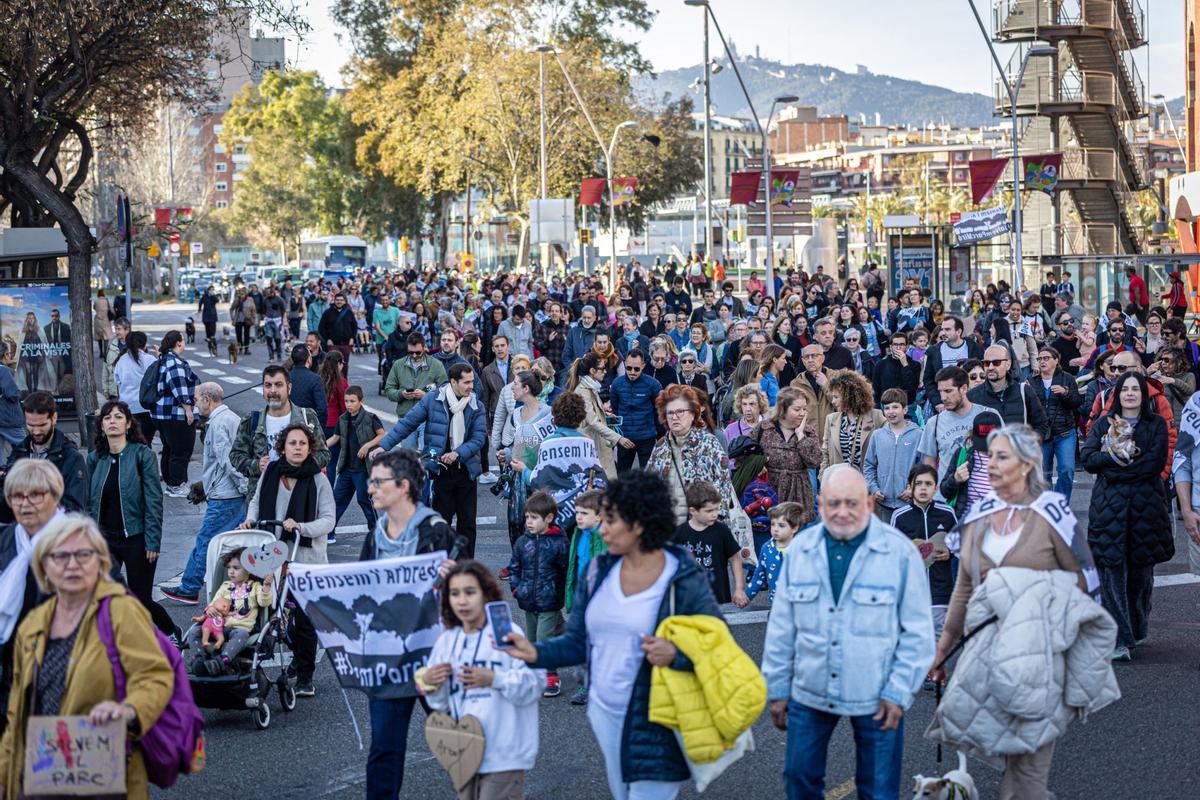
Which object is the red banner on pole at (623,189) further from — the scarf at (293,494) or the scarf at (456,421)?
the scarf at (293,494)

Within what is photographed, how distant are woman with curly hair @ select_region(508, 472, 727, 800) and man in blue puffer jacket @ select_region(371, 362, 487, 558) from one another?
246 inches

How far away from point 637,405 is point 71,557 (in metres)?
8.99

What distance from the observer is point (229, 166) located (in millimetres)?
177000

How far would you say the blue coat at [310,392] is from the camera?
14320mm

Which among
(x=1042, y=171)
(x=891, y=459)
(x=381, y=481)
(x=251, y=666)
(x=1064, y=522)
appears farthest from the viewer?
(x=1042, y=171)

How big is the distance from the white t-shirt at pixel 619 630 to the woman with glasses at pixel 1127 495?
461 centimetres

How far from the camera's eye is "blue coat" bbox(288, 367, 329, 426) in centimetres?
1432

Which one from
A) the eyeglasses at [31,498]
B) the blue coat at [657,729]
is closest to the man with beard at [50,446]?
the eyeglasses at [31,498]

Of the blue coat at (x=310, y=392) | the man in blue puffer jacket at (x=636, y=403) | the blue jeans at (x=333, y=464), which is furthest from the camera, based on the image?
the blue coat at (x=310, y=392)

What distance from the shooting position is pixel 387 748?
6449 mm

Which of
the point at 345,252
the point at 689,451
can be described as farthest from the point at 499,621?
the point at 345,252

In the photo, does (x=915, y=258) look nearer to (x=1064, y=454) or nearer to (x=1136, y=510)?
(x=1064, y=454)

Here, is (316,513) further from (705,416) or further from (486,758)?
(486,758)

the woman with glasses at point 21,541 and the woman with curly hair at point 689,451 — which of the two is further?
the woman with curly hair at point 689,451
